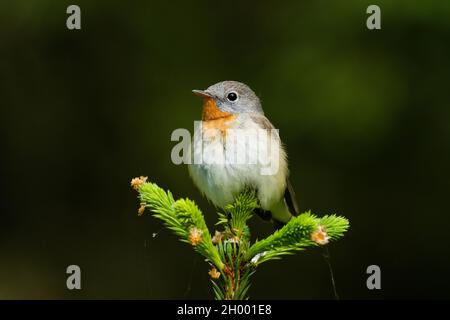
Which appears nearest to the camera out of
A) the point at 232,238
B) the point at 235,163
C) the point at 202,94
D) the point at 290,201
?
the point at 232,238

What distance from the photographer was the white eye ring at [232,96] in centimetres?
475

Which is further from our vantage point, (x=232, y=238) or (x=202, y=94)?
(x=202, y=94)

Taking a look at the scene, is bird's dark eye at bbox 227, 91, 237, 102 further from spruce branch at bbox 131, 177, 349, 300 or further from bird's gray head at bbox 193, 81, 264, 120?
spruce branch at bbox 131, 177, 349, 300

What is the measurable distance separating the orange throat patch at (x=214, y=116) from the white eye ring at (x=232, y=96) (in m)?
0.12

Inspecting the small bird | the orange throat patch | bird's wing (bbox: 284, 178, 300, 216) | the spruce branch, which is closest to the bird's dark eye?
the small bird

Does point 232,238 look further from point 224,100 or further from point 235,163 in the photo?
point 224,100

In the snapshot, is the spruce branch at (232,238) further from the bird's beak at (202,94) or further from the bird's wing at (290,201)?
the bird's wing at (290,201)

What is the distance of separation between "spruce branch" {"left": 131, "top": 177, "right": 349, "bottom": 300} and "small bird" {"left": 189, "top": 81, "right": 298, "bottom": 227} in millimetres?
1005

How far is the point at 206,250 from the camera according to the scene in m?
3.16

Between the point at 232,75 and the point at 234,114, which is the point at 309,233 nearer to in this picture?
the point at 234,114

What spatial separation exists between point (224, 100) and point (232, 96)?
79mm

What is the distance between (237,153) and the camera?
434 cm

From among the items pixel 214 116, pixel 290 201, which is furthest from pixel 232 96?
pixel 290 201

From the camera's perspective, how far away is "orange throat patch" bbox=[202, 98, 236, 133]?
4582 mm
